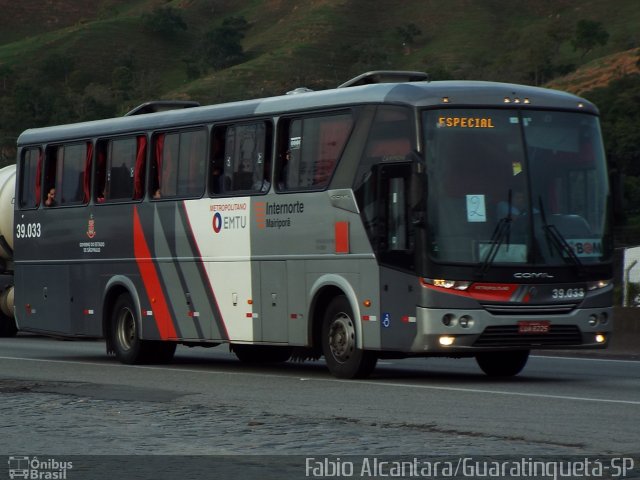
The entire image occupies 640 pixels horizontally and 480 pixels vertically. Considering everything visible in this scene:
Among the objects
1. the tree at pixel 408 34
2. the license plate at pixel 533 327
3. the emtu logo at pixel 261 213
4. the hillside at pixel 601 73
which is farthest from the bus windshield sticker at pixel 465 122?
the tree at pixel 408 34

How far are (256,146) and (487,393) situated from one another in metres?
5.25

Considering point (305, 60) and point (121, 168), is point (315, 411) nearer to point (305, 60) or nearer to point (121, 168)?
point (121, 168)

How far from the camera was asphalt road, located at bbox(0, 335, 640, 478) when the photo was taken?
37.4 ft

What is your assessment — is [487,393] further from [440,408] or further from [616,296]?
[616,296]

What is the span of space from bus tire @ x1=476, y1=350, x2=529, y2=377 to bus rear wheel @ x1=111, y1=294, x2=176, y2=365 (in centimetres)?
508

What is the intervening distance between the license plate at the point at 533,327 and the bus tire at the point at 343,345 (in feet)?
5.89

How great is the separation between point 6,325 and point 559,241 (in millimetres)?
18244

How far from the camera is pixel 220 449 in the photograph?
11266 millimetres

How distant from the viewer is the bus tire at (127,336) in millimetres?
22172

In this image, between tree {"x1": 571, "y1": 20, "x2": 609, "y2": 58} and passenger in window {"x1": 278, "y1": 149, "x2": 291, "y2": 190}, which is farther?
tree {"x1": 571, "y1": 20, "x2": 609, "y2": 58}

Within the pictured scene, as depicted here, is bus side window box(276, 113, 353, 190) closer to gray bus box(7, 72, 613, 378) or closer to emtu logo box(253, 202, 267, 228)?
gray bus box(7, 72, 613, 378)

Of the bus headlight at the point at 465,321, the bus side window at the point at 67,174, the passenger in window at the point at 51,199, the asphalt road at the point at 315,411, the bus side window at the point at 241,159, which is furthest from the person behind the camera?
the passenger in window at the point at 51,199

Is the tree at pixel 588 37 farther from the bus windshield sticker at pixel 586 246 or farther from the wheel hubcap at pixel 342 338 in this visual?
the wheel hubcap at pixel 342 338

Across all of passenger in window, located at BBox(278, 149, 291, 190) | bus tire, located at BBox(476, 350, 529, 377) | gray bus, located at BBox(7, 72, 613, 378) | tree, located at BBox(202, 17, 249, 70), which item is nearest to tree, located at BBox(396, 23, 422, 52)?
tree, located at BBox(202, 17, 249, 70)
